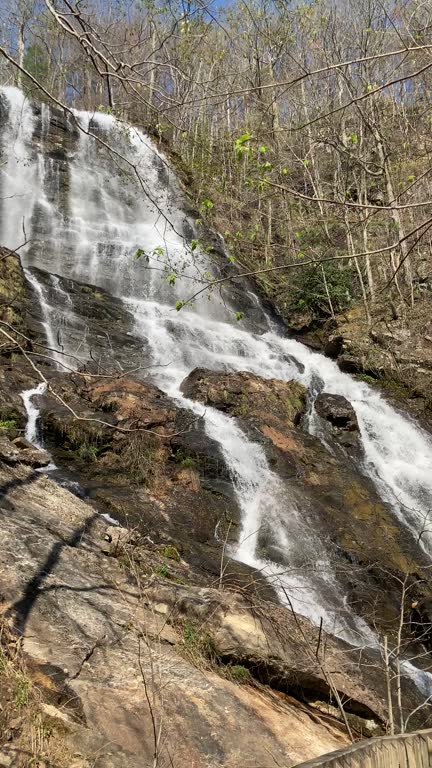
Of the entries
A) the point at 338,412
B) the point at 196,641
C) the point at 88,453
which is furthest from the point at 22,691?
the point at 338,412

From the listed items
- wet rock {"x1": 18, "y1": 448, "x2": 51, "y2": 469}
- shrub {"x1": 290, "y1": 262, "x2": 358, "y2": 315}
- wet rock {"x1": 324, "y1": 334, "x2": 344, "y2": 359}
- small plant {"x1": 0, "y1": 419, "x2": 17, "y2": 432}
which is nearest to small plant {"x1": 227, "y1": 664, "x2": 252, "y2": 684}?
wet rock {"x1": 18, "y1": 448, "x2": 51, "y2": 469}

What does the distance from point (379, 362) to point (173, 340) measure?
20.5 ft

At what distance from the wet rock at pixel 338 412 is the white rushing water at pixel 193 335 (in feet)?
1.43

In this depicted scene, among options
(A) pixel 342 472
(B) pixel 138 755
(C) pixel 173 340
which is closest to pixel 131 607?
(B) pixel 138 755

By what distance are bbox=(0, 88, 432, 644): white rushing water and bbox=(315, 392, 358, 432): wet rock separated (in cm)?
44

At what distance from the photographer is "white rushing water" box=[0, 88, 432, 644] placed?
8.33 metres

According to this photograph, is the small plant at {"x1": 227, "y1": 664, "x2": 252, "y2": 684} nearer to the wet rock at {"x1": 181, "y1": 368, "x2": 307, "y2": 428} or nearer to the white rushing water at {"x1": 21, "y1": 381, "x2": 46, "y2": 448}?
the white rushing water at {"x1": 21, "y1": 381, "x2": 46, "y2": 448}

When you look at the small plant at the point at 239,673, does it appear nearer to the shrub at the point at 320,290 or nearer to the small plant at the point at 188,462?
the small plant at the point at 188,462

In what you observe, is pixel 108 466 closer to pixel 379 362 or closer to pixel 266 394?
pixel 266 394

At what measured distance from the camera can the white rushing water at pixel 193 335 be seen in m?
8.33

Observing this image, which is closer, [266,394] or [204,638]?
[204,638]

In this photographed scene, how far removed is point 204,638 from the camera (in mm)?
3979

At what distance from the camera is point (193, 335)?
1584 cm

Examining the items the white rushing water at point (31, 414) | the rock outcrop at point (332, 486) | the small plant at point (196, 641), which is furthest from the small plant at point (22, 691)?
the white rushing water at point (31, 414)
